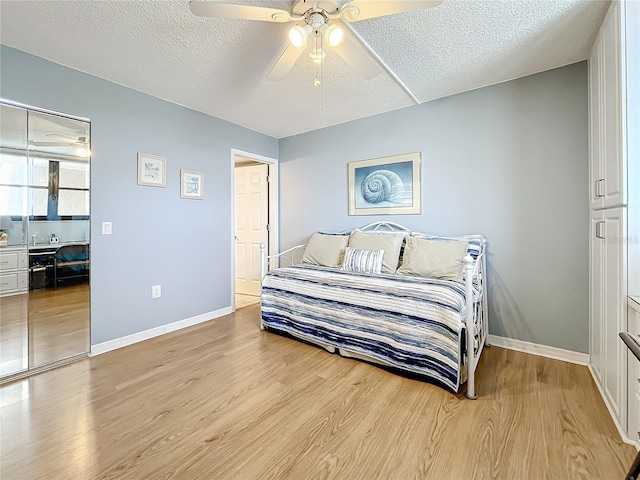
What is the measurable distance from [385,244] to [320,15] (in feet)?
6.38

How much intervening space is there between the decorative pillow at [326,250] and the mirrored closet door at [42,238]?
207 centimetres

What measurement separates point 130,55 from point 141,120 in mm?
706

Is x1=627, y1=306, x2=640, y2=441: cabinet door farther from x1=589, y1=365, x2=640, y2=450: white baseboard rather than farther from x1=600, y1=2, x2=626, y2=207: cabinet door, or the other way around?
x1=600, y1=2, x2=626, y2=207: cabinet door

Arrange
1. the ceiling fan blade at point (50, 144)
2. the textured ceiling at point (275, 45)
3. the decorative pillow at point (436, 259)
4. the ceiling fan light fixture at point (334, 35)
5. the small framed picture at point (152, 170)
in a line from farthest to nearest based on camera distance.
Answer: the small framed picture at point (152, 170), the decorative pillow at point (436, 259), the ceiling fan blade at point (50, 144), the textured ceiling at point (275, 45), the ceiling fan light fixture at point (334, 35)

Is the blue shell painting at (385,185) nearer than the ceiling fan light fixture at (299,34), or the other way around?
the ceiling fan light fixture at (299,34)

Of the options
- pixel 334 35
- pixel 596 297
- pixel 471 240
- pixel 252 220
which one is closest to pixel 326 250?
pixel 471 240

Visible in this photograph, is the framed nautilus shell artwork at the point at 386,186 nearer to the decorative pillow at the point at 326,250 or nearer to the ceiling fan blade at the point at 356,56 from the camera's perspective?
the decorative pillow at the point at 326,250

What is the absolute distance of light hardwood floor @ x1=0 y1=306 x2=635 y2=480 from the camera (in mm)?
1305

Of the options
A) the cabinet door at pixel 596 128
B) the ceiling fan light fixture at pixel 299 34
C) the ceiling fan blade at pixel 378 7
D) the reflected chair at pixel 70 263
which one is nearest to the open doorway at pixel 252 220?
the reflected chair at pixel 70 263

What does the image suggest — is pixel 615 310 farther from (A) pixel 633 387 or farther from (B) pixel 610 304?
(A) pixel 633 387

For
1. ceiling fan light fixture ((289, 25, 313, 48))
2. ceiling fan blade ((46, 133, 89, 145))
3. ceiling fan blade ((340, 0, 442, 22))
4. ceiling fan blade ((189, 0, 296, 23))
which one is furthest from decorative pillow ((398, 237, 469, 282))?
ceiling fan blade ((46, 133, 89, 145))

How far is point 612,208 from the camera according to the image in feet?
5.34

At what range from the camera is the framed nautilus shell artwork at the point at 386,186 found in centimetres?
309

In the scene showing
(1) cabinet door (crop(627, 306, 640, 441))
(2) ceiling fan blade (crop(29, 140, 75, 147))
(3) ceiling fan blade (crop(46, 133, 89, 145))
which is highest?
(3) ceiling fan blade (crop(46, 133, 89, 145))
